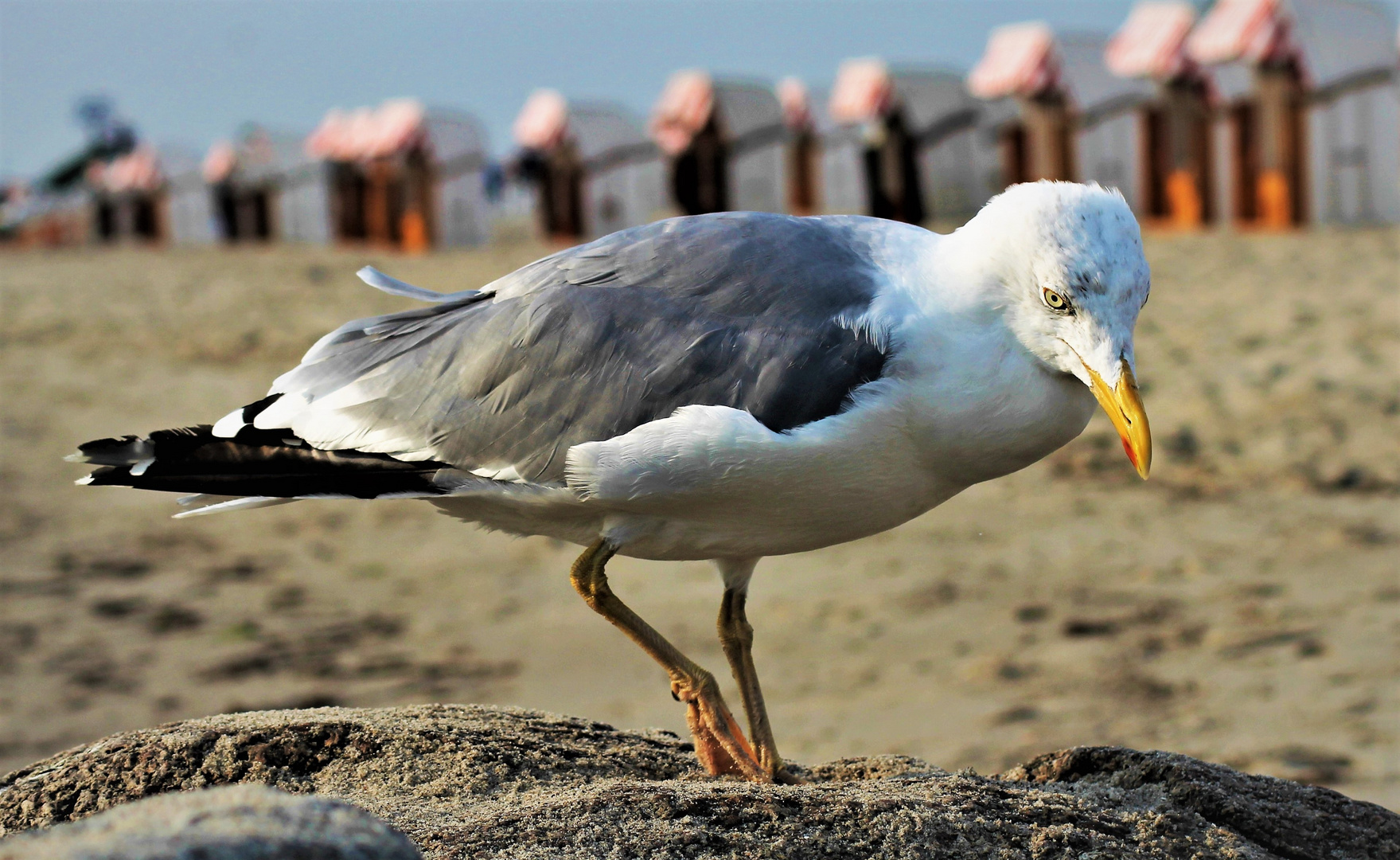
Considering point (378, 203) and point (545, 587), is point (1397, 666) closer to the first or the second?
point (545, 587)

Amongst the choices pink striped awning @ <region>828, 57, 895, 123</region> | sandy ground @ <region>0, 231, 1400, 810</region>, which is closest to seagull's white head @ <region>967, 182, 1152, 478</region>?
sandy ground @ <region>0, 231, 1400, 810</region>

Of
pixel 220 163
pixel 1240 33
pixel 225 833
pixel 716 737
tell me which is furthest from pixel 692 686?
pixel 220 163

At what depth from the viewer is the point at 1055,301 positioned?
276cm

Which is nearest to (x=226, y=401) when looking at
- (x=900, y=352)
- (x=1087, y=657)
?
(x=1087, y=657)

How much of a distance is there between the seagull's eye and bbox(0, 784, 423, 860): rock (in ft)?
5.29

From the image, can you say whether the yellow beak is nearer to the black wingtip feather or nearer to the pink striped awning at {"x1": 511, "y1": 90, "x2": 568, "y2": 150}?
the black wingtip feather

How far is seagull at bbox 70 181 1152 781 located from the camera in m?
2.77

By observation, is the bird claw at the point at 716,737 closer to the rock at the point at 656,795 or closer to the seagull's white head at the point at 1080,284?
the rock at the point at 656,795

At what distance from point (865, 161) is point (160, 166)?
22.9m

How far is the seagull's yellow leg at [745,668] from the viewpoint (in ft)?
11.2

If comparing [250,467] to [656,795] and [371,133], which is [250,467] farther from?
[371,133]

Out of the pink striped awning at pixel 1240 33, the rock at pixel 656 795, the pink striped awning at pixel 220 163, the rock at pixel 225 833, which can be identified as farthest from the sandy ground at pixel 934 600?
the pink striped awning at pixel 220 163

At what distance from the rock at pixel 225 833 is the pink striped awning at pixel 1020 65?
835 inches

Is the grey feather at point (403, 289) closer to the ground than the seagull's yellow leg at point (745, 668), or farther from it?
farther from it
